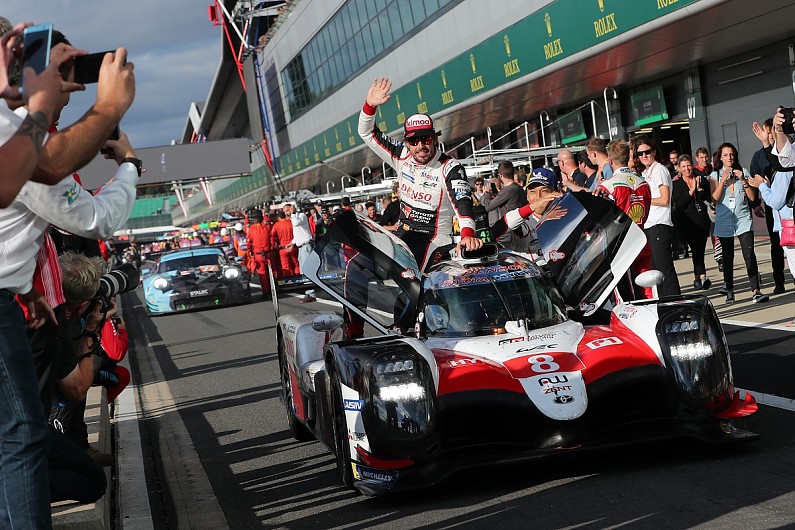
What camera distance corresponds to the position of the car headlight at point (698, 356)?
18.3ft

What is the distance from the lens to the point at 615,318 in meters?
6.44

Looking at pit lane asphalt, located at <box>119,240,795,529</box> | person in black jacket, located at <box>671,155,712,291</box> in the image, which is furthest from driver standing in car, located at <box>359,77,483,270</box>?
person in black jacket, located at <box>671,155,712,291</box>

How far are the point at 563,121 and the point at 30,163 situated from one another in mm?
26287

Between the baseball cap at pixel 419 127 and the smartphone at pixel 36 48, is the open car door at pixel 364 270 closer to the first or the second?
the baseball cap at pixel 419 127

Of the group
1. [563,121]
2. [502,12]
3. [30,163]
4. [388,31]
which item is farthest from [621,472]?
[388,31]

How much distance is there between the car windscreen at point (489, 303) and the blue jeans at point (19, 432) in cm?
307

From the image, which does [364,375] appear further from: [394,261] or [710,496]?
[394,261]

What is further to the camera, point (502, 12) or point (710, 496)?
point (502, 12)

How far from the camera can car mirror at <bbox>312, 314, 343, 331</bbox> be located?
7.11 meters

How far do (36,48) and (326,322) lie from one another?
12.7 feet

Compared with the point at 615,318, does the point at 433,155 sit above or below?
above

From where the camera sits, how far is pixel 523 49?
79.8 feet

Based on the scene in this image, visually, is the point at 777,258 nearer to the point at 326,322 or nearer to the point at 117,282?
the point at 326,322

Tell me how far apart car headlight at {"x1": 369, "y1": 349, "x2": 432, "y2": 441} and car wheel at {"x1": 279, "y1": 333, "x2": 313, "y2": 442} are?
1.99m
